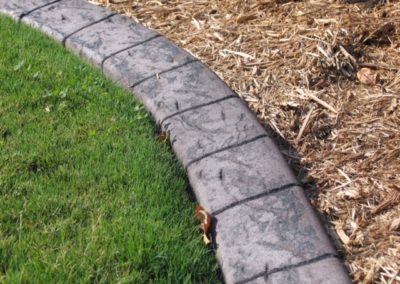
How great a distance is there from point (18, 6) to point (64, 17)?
14.1 inches

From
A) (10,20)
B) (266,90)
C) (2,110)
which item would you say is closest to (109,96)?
(2,110)

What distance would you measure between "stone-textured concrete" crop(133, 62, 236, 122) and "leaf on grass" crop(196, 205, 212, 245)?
29.7 inches

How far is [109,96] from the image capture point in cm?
415

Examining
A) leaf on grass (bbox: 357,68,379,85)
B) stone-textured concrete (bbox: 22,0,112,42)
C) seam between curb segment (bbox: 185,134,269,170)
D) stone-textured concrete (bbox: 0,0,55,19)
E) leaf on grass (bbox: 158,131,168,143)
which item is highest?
seam between curb segment (bbox: 185,134,269,170)

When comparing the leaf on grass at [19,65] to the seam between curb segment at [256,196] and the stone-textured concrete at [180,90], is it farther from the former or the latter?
the seam between curb segment at [256,196]

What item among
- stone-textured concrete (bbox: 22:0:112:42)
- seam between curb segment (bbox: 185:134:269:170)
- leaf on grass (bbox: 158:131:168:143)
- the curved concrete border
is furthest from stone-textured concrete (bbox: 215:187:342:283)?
stone-textured concrete (bbox: 22:0:112:42)

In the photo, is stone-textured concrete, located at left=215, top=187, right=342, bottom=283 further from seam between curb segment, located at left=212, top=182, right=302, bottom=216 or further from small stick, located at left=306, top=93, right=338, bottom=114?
small stick, located at left=306, top=93, right=338, bottom=114

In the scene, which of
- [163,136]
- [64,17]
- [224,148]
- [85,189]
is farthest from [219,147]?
[64,17]

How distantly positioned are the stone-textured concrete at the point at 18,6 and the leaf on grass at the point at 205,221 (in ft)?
7.40

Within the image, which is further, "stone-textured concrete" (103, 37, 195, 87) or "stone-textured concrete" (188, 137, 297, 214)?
"stone-textured concrete" (103, 37, 195, 87)

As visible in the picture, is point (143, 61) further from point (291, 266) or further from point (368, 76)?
point (291, 266)

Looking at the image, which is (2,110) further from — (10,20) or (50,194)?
(10,20)

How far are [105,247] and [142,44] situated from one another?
1.79 meters

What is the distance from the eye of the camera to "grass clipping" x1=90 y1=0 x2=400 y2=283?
337 cm
